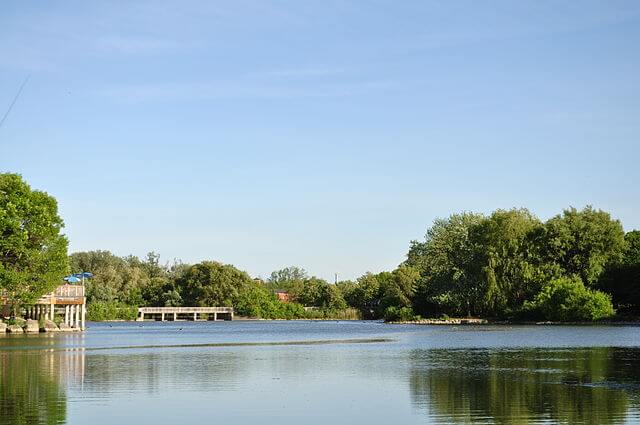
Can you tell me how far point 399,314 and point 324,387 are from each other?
83.2 metres

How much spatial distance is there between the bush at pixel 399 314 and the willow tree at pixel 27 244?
159 ft

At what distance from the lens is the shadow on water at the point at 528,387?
1992cm

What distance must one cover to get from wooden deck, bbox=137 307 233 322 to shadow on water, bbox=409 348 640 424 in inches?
4070

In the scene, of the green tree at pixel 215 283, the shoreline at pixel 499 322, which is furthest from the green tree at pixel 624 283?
the green tree at pixel 215 283

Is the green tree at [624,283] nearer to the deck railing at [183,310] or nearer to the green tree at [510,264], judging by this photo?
the green tree at [510,264]

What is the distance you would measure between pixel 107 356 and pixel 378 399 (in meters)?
22.0

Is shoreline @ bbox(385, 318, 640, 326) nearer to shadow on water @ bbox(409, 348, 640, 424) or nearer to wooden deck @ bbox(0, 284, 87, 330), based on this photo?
wooden deck @ bbox(0, 284, 87, 330)

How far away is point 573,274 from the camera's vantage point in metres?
92.2

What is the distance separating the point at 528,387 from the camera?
2541cm

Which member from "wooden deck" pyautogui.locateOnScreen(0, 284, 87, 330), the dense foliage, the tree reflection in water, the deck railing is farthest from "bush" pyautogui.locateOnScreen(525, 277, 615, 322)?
the deck railing

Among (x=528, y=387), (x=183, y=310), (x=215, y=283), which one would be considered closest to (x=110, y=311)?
(x=183, y=310)

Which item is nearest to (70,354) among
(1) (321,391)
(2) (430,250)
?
(1) (321,391)

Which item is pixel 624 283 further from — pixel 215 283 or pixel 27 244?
pixel 215 283

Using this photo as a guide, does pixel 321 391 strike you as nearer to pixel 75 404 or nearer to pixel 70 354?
pixel 75 404
